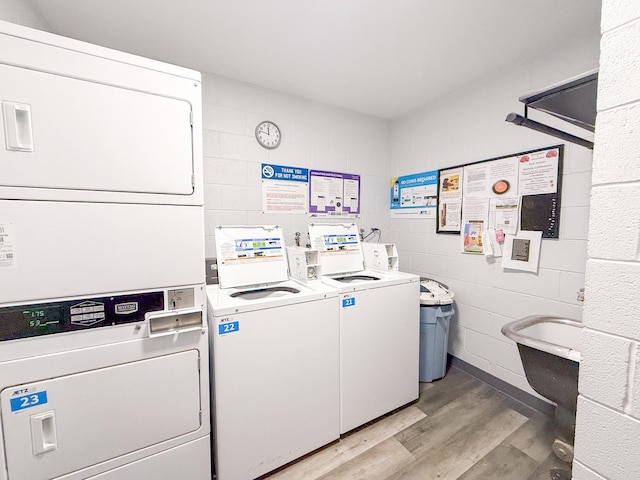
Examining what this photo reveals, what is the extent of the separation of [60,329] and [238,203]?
1494 millimetres

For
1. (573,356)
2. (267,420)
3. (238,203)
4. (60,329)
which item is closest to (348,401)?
(267,420)

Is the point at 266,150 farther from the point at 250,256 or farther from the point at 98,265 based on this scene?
the point at 98,265

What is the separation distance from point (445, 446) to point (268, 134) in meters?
2.65

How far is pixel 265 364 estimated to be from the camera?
4.57 ft

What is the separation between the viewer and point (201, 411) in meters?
1.23

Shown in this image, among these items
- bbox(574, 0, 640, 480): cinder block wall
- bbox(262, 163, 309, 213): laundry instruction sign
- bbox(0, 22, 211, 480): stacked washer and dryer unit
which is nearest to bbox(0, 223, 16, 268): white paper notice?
bbox(0, 22, 211, 480): stacked washer and dryer unit

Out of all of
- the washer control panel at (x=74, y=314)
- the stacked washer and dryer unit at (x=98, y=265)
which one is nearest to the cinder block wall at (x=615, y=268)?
the stacked washer and dryer unit at (x=98, y=265)

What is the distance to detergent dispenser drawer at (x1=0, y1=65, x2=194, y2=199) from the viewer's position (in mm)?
883

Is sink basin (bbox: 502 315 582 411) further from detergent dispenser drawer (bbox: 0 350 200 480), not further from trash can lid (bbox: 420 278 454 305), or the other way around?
detergent dispenser drawer (bbox: 0 350 200 480)

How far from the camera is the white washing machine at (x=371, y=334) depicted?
5.53 ft

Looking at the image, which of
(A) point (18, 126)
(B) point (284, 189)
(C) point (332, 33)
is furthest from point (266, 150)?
(A) point (18, 126)

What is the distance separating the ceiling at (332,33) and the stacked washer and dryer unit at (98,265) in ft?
2.52

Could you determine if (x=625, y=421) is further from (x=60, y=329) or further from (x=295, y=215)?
(x=295, y=215)

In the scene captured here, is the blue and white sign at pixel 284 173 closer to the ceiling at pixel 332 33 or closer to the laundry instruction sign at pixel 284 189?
the laundry instruction sign at pixel 284 189
